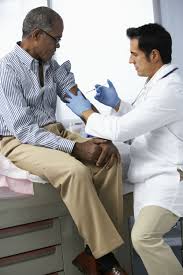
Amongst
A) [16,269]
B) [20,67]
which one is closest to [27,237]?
[16,269]

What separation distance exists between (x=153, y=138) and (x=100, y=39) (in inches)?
76.1

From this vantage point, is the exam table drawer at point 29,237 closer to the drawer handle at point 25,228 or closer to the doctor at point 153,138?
the drawer handle at point 25,228

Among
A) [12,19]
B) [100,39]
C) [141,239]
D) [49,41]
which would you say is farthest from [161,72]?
[12,19]

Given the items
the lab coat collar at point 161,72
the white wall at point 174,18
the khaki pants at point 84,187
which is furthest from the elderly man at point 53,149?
Answer: the white wall at point 174,18

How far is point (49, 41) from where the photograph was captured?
67.3 inches

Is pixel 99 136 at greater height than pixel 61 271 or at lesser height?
greater

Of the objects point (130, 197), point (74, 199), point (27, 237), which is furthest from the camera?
point (130, 197)

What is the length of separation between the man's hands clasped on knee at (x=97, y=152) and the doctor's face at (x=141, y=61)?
0.35 metres

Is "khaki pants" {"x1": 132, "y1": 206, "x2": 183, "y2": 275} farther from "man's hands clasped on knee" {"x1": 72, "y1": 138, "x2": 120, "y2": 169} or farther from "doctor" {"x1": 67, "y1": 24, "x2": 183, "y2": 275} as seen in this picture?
"man's hands clasped on knee" {"x1": 72, "y1": 138, "x2": 120, "y2": 169}

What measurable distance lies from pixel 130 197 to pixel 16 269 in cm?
60

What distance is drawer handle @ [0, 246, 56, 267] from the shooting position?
4.96 feet

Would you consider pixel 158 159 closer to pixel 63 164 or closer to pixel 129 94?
pixel 63 164

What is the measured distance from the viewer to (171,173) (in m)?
1.51

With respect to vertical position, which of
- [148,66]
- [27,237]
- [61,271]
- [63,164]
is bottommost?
[61,271]
